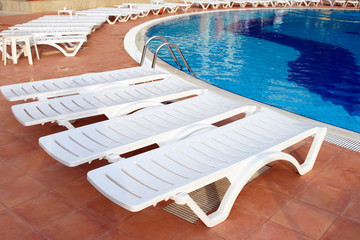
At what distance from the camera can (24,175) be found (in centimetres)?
294

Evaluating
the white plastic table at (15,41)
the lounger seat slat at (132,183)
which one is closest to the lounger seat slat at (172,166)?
the lounger seat slat at (132,183)

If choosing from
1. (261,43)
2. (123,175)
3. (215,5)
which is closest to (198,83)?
(123,175)

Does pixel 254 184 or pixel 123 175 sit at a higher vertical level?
pixel 123 175

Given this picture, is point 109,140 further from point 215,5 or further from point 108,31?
point 215,5

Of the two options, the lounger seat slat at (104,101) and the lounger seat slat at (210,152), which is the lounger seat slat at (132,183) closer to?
the lounger seat slat at (210,152)

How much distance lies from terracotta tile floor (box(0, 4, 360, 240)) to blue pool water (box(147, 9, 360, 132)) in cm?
261

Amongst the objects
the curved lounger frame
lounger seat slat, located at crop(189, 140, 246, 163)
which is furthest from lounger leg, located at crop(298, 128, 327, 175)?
lounger seat slat, located at crop(189, 140, 246, 163)

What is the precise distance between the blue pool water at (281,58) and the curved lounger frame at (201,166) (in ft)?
9.22

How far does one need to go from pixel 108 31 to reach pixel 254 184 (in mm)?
8472

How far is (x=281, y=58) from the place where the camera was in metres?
8.62

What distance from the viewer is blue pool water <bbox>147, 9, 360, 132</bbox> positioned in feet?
19.9

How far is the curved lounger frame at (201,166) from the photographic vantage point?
210 centimetres

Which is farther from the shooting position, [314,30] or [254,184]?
[314,30]

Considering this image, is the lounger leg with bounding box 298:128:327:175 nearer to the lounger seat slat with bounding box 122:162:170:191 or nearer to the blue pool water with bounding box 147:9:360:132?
the lounger seat slat with bounding box 122:162:170:191
